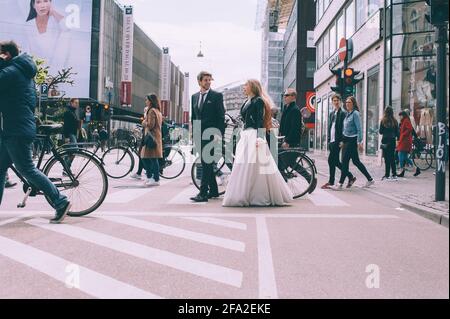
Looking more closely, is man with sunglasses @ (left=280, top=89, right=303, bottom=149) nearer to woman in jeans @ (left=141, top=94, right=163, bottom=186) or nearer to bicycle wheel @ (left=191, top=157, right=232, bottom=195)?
bicycle wheel @ (left=191, top=157, right=232, bottom=195)

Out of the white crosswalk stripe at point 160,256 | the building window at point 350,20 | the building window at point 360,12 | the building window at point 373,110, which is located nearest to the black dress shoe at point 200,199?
the white crosswalk stripe at point 160,256

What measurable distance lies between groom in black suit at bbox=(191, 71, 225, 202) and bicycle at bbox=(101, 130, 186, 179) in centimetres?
403

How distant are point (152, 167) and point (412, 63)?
11582 millimetres

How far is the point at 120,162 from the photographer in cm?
1316

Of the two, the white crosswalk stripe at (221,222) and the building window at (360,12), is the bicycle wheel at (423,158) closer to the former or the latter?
the building window at (360,12)

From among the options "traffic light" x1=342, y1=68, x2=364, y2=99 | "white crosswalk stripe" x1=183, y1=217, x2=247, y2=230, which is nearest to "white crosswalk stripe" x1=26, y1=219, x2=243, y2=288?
"white crosswalk stripe" x1=183, y1=217, x2=247, y2=230

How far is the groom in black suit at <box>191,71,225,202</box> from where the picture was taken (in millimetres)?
8508

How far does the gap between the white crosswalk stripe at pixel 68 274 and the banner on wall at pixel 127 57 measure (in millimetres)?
72622

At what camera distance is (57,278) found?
386 cm

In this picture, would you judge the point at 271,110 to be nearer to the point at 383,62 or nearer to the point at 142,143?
the point at 142,143

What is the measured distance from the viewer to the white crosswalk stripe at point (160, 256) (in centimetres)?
395

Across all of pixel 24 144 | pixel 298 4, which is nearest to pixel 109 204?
pixel 24 144

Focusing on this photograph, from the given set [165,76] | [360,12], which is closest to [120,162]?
[360,12]
